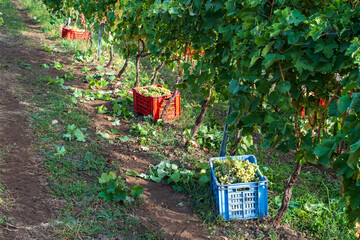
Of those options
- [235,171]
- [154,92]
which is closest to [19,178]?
[235,171]

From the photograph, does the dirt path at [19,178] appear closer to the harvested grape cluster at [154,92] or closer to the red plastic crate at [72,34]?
the harvested grape cluster at [154,92]

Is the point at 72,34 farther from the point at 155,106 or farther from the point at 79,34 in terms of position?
the point at 155,106

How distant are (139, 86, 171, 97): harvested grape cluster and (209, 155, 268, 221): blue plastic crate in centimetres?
288

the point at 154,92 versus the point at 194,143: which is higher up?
the point at 154,92

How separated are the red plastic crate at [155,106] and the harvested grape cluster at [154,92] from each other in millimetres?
102

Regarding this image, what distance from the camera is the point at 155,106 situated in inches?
237

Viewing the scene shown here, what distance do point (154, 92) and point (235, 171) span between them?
2955 millimetres

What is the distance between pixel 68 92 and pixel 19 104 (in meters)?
1.21

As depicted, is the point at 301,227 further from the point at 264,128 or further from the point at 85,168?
the point at 85,168

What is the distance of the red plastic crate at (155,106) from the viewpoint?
601 cm

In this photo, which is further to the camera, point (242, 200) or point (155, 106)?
point (155, 106)

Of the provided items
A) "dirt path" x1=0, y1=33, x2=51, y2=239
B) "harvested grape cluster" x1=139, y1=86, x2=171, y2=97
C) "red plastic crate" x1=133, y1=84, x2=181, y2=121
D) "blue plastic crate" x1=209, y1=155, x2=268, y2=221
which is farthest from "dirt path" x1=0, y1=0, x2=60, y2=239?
"harvested grape cluster" x1=139, y1=86, x2=171, y2=97

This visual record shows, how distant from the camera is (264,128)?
109 inches

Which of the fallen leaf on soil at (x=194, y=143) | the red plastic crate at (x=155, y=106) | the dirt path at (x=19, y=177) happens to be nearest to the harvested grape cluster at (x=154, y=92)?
the red plastic crate at (x=155, y=106)
